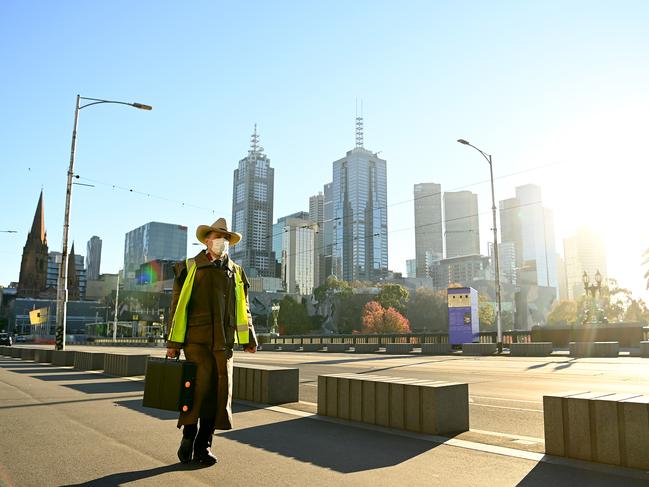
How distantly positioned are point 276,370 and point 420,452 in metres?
4.26

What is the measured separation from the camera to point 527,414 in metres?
8.23

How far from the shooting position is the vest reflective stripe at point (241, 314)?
5.21 metres

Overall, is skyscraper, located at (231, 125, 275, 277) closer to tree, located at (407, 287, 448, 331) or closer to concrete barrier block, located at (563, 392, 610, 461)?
tree, located at (407, 287, 448, 331)

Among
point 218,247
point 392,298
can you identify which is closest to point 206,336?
point 218,247

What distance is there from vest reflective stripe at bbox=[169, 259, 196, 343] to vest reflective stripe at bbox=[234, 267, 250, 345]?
1.36ft

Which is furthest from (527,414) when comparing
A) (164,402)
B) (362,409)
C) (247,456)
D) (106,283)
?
(106,283)

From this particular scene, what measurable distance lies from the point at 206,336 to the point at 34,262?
164 m

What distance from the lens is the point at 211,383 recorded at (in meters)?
4.95

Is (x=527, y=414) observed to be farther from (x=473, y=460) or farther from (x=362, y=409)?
(x=473, y=460)

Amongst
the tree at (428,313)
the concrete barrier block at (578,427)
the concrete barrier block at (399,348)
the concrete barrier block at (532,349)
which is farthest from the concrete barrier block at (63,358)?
the tree at (428,313)

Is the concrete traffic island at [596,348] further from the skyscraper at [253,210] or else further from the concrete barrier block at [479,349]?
the skyscraper at [253,210]

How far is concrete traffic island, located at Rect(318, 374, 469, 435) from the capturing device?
641cm

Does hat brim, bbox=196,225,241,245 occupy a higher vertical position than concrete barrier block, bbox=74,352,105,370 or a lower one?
higher

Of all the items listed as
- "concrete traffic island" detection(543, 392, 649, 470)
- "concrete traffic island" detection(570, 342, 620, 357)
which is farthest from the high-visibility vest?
"concrete traffic island" detection(570, 342, 620, 357)
